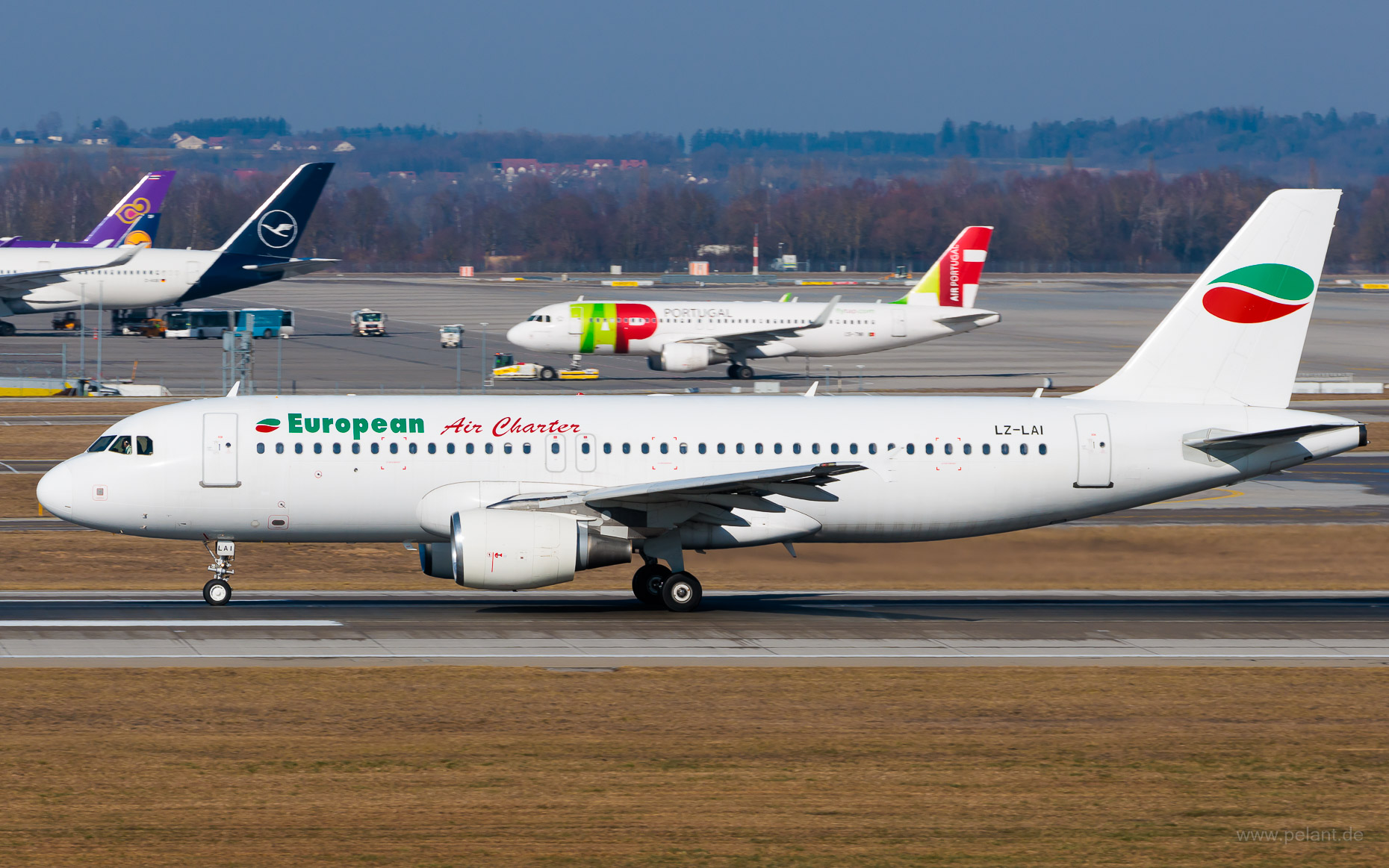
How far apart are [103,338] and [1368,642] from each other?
109 meters

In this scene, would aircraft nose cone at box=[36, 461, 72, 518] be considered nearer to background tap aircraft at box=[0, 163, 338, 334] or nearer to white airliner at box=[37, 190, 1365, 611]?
white airliner at box=[37, 190, 1365, 611]

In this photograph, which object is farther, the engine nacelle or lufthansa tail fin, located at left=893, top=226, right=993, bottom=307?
lufthansa tail fin, located at left=893, top=226, right=993, bottom=307

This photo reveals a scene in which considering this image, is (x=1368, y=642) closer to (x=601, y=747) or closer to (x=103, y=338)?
(x=601, y=747)

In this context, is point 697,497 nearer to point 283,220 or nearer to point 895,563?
point 895,563

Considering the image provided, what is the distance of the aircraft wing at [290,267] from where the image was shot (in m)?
122

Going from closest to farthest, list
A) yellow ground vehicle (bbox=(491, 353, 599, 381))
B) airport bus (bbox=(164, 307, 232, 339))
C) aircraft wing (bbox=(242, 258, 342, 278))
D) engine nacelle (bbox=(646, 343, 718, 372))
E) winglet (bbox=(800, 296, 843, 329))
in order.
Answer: engine nacelle (bbox=(646, 343, 718, 372)) → yellow ground vehicle (bbox=(491, 353, 599, 381)) → winglet (bbox=(800, 296, 843, 329)) → airport bus (bbox=(164, 307, 232, 339)) → aircraft wing (bbox=(242, 258, 342, 278))

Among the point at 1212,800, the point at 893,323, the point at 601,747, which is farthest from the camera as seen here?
the point at 893,323

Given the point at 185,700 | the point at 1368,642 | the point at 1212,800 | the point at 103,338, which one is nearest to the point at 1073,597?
the point at 1368,642

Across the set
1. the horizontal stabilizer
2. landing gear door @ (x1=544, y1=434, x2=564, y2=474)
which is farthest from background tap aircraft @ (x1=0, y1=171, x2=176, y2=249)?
the horizontal stabilizer

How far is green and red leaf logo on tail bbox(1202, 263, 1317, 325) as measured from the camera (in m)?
36.1

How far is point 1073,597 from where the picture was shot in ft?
123

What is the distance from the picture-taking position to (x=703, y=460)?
111ft

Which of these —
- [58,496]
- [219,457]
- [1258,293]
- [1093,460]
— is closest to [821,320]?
[1258,293]

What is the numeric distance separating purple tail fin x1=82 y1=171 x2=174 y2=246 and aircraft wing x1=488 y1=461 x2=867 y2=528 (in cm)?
10368
